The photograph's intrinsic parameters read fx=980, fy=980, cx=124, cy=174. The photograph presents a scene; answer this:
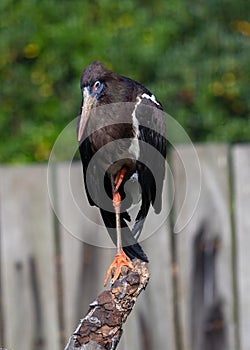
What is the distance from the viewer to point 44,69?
17.3 ft

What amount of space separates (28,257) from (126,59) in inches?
54.1

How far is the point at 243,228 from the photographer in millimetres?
3881

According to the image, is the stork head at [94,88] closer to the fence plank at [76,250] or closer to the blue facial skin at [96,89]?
the blue facial skin at [96,89]

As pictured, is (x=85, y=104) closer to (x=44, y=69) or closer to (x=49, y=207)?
(x=49, y=207)

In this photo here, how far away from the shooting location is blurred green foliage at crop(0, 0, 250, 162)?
16.0 feet

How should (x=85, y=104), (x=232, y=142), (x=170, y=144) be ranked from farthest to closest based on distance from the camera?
1. (x=232, y=142)
2. (x=170, y=144)
3. (x=85, y=104)

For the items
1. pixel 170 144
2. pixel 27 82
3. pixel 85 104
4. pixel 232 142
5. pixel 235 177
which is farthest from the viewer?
pixel 27 82

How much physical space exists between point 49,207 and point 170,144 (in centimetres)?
63

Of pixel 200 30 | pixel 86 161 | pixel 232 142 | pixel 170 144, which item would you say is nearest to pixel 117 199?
pixel 86 161

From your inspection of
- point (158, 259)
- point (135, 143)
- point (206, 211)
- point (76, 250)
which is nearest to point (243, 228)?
point (206, 211)

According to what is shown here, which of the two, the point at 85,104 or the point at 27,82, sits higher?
the point at 27,82

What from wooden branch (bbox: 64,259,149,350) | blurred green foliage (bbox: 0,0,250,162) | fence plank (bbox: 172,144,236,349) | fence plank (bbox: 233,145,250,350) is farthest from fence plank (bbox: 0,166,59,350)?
wooden branch (bbox: 64,259,149,350)

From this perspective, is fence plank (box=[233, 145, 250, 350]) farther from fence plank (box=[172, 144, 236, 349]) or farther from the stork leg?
the stork leg

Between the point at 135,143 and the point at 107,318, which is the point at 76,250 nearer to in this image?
the point at 135,143
